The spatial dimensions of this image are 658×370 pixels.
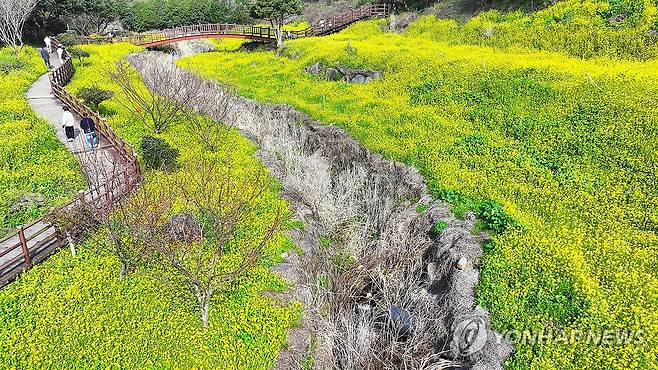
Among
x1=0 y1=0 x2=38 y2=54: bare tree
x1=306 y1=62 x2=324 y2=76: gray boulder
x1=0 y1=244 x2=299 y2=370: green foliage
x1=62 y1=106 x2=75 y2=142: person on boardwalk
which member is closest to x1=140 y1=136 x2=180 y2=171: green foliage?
x1=62 y1=106 x2=75 y2=142: person on boardwalk

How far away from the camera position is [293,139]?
21656 mm

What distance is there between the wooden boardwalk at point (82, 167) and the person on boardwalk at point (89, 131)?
0.81 feet

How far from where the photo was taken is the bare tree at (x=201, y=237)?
38.2ft

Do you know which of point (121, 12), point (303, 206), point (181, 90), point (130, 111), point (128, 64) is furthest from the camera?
point (121, 12)

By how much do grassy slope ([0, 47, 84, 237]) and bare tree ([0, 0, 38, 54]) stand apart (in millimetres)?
18169

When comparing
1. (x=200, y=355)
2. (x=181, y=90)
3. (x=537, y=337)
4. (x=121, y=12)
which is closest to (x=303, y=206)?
(x=200, y=355)

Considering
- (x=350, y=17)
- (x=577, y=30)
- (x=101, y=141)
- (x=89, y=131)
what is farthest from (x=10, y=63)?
(x=577, y=30)

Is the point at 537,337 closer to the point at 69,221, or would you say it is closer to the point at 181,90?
the point at 69,221

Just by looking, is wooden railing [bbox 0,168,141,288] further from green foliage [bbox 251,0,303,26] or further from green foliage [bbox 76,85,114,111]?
green foliage [bbox 251,0,303,26]

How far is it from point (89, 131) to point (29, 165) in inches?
108

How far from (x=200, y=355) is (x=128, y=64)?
33867 millimetres

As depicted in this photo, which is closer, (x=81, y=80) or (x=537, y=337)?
(x=537, y=337)

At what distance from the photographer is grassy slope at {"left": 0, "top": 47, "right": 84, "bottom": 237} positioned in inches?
600

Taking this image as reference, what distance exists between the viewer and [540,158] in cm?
1670
